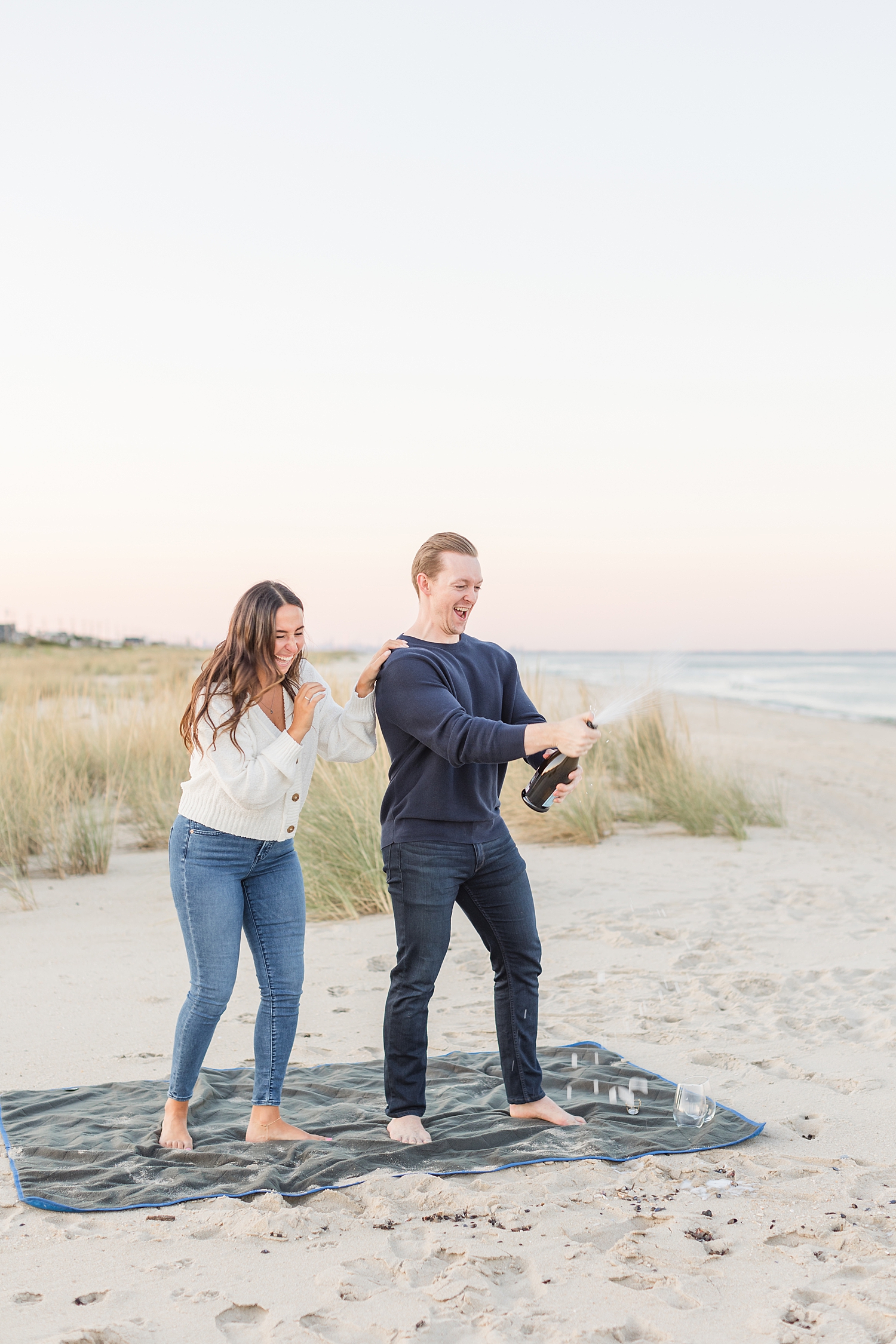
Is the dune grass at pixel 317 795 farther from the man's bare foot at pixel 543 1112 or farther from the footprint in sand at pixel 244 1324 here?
the footprint in sand at pixel 244 1324

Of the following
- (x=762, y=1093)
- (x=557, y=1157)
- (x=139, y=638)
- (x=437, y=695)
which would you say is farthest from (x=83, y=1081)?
(x=139, y=638)

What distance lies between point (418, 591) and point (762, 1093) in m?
2.22

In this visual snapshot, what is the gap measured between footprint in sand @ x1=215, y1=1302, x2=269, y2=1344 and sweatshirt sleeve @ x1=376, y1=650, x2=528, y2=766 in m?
1.49

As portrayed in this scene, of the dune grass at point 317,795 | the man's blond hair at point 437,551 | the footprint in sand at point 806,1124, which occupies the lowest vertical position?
the footprint in sand at point 806,1124

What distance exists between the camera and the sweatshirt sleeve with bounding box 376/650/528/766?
321cm

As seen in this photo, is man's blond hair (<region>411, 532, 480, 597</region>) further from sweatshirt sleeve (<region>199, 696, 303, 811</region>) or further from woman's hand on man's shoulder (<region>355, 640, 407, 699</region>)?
sweatshirt sleeve (<region>199, 696, 303, 811</region>)

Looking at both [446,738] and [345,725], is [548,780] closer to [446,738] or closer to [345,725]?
[446,738]

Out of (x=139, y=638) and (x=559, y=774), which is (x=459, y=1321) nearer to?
(x=559, y=774)

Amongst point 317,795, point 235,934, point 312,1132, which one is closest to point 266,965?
point 235,934

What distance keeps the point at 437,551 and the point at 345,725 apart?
0.65m

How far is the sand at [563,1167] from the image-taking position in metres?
2.59

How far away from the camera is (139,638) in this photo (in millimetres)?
74250

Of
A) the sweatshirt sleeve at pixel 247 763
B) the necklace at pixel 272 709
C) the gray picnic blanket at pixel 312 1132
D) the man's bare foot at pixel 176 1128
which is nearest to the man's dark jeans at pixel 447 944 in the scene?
the gray picnic blanket at pixel 312 1132

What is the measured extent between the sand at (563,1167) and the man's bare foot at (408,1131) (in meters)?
0.28
